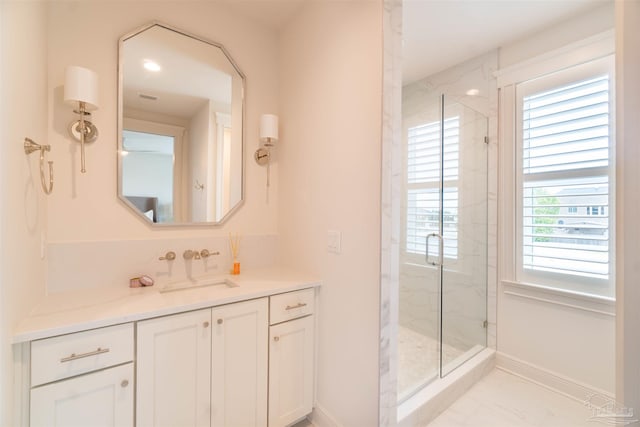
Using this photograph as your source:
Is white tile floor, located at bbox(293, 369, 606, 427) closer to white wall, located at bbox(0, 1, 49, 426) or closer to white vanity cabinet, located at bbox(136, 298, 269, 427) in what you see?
white vanity cabinet, located at bbox(136, 298, 269, 427)

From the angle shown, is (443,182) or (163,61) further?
(443,182)

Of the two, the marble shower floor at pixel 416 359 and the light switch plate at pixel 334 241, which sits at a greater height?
the light switch plate at pixel 334 241

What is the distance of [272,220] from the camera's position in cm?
216

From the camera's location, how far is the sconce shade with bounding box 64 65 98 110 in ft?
4.30

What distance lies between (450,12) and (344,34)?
0.96 metres

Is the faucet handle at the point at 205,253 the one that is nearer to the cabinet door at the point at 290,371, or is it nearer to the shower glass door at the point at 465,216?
the cabinet door at the point at 290,371

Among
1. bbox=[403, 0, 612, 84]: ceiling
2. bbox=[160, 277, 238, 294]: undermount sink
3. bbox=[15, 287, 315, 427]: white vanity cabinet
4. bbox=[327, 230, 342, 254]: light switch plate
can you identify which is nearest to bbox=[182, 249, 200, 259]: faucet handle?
bbox=[160, 277, 238, 294]: undermount sink

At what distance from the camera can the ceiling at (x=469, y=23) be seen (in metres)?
1.86

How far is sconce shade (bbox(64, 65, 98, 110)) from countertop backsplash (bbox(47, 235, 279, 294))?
2.43ft

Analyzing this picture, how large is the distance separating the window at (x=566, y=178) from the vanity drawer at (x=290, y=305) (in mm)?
1819

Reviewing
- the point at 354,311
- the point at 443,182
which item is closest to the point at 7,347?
the point at 354,311

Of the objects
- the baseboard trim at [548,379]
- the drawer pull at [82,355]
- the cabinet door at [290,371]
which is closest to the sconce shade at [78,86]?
the drawer pull at [82,355]

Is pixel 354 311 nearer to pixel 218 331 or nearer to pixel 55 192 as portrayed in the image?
pixel 218 331

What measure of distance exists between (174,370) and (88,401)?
297mm
